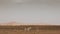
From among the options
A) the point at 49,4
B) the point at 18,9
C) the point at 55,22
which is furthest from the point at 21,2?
the point at 55,22

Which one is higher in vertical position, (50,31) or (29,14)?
(29,14)

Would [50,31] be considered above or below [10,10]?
below

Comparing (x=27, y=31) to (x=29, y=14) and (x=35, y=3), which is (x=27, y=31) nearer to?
(x=29, y=14)

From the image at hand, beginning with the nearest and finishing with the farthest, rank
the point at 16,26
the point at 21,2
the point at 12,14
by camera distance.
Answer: the point at 16,26, the point at 12,14, the point at 21,2

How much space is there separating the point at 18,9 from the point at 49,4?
252 mm

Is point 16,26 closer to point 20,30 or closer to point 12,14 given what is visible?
point 20,30

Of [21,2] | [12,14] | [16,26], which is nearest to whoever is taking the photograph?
[16,26]

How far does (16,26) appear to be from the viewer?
2.28ft

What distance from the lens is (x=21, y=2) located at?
3.03 ft

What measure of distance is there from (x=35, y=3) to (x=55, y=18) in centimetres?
22

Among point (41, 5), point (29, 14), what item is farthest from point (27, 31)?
point (41, 5)

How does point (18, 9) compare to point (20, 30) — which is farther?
point (18, 9)

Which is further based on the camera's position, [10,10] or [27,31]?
[10,10]

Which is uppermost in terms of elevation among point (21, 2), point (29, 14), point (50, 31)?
point (21, 2)
